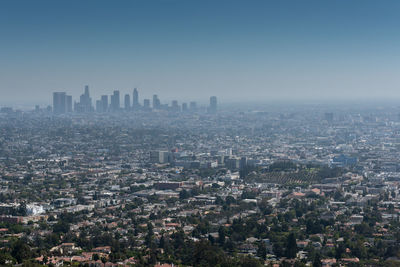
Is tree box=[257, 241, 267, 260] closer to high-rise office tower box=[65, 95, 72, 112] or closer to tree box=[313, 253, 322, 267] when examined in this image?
tree box=[313, 253, 322, 267]

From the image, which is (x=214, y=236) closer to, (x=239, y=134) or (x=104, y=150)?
(x=104, y=150)

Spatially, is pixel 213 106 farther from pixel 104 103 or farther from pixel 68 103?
pixel 68 103

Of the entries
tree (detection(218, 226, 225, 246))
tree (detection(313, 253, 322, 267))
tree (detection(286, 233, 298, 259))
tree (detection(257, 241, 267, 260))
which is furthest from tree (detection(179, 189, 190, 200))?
tree (detection(313, 253, 322, 267))

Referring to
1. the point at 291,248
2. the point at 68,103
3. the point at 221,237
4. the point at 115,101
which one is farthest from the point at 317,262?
the point at 68,103

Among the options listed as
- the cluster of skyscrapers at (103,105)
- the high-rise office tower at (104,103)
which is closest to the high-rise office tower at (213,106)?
the cluster of skyscrapers at (103,105)

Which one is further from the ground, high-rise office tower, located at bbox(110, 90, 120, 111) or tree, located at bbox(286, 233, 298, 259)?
high-rise office tower, located at bbox(110, 90, 120, 111)

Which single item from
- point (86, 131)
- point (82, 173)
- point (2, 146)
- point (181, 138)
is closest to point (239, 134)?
point (181, 138)

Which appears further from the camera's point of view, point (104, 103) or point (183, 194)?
point (104, 103)

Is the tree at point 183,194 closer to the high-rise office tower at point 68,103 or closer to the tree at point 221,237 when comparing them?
the tree at point 221,237
